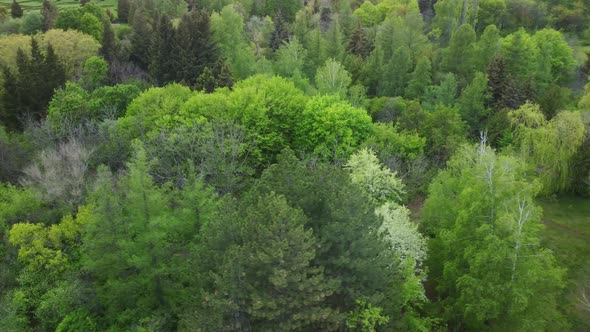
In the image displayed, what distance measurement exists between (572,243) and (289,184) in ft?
84.2

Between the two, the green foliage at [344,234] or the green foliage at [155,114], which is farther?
the green foliage at [155,114]

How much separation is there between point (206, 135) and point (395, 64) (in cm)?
3057

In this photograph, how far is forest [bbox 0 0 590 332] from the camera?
19.0 meters

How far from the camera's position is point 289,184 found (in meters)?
20.6

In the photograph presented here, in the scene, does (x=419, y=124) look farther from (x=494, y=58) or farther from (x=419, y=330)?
(x=419, y=330)

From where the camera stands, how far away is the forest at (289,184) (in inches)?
747

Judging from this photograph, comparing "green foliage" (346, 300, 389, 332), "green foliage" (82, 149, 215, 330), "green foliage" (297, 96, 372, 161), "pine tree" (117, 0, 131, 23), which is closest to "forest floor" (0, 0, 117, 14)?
"pine tree" (117, 0, 131, 23)

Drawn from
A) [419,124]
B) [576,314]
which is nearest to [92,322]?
[576,314]

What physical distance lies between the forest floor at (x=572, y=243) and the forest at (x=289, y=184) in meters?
0.16

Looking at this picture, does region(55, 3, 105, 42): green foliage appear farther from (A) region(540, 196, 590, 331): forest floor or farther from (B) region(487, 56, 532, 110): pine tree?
(A) region(540, 196, 590, 331): forest floor

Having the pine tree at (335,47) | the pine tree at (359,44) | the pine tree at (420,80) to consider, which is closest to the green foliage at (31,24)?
the pine tree at (335,47)

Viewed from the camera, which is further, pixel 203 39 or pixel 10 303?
pixel 203 39

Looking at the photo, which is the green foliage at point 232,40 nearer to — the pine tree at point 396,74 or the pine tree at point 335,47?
the pine tree at point 335,47

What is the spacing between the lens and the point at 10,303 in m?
24.9
